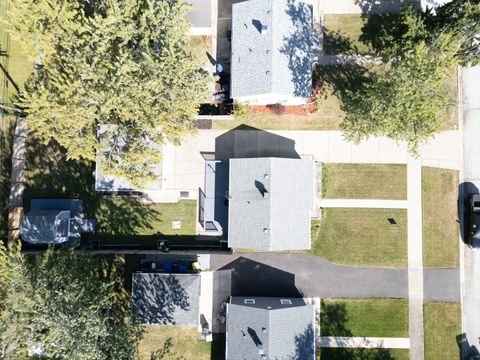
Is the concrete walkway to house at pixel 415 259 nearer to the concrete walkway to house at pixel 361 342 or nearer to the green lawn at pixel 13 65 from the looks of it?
the concrete walkway to house at pixel 361 342

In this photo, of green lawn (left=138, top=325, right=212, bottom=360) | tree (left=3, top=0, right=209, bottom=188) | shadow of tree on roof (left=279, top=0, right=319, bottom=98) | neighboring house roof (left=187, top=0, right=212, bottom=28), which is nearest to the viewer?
tree (left=3, top=0, right=209, bottom=188)

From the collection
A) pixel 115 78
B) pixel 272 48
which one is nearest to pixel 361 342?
pixel 272 48

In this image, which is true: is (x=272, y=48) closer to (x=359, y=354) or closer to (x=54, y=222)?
(x=54, y=222)

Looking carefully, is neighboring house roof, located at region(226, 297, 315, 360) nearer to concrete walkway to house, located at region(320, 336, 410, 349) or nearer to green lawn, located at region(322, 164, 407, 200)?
concrete walkway to house, located at region(320, 336, 410, 349)

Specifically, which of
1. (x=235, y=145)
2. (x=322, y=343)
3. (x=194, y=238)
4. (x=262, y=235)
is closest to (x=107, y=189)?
(x=194, y=238)

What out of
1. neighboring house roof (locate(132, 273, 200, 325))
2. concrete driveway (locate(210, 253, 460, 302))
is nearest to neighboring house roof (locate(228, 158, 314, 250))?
concrete driveway (locate(210, 253, 460, 302))

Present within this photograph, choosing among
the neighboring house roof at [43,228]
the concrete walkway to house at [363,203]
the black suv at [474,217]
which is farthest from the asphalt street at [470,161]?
the neighboring house roof at [43,228]

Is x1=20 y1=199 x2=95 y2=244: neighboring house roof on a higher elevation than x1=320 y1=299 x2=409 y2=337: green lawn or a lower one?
higher
